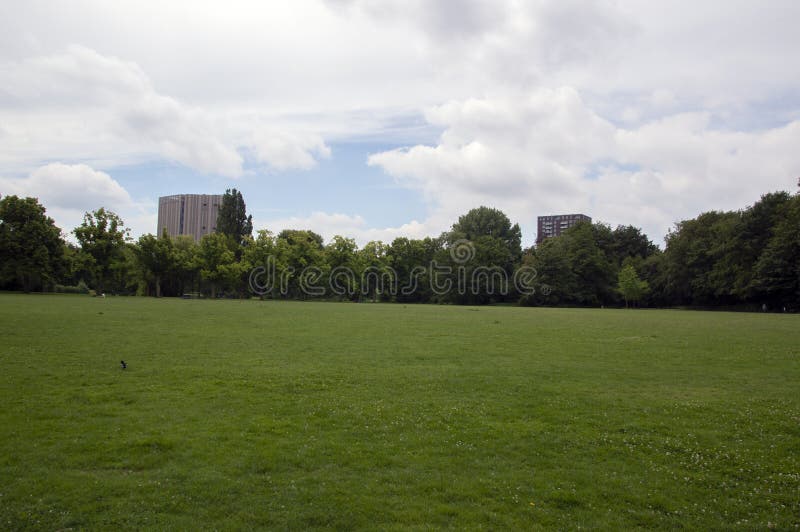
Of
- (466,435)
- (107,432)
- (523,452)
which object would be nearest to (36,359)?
(107,432)

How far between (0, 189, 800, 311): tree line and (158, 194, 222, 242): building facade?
194 ft

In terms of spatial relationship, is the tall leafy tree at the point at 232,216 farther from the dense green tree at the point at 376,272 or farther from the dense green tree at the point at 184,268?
the dense green tree at the point at 376,272

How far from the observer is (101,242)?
83.2m

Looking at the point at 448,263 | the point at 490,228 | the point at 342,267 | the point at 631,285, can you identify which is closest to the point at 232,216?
the point at 342,267

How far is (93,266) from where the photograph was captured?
8225 cm

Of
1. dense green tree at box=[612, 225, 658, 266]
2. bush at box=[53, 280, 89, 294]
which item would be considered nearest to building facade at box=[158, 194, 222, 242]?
bush at box=[53, 280, 89, 294]

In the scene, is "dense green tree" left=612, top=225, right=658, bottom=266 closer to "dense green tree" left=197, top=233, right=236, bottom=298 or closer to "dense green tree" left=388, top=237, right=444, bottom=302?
"dense green tree" left=388, top=237, right=444, bottom=302

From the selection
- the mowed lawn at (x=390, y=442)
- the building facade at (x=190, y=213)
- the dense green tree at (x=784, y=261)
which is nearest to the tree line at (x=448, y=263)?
the dense green tree at (x=784, y=261)

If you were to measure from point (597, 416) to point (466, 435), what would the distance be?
3529 mm

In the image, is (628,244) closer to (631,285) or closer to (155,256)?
(631,285)

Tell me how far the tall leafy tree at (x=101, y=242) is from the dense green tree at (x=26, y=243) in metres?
4.22

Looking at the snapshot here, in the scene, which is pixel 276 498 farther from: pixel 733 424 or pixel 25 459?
pixel 733 424

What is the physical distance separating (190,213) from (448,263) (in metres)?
108

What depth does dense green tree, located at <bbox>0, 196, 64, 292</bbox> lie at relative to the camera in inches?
2968
